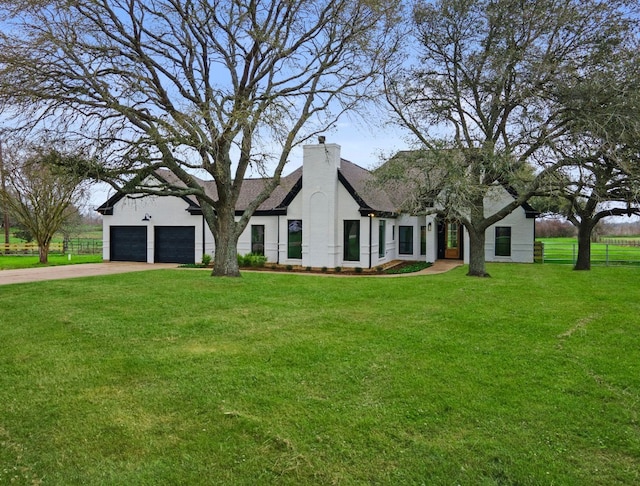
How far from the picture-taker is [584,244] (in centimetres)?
1788

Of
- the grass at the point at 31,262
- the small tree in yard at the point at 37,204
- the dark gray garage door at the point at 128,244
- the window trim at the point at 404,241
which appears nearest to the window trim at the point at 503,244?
the window trim at the point at 404,241

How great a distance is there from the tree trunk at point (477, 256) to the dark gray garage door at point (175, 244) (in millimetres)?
13077

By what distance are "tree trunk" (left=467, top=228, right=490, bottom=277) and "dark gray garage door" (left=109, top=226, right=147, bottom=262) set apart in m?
15.9

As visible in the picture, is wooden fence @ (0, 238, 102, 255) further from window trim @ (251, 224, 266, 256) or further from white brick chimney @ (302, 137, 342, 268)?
white brick chimney @ (302, 137, 342, 268)

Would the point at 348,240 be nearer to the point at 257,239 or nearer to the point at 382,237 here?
the point at 382,237

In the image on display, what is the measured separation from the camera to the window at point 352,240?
18891 millimetres

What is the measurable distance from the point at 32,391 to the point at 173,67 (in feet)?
39.5

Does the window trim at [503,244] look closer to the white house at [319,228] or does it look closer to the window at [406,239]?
the white house at [319,228]

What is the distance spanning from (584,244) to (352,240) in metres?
9.17

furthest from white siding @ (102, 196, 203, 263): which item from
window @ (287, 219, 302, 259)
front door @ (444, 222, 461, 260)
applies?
front door @ (444, 222, 461, 260)

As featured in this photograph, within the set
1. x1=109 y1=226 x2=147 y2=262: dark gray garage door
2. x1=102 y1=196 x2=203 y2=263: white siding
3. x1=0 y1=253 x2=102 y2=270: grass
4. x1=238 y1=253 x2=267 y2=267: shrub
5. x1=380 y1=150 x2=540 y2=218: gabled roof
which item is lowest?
x1=0 y1=253 x2=102 y2=270: grass

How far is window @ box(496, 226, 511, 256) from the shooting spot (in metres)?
22.1

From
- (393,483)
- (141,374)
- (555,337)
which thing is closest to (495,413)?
(393,483)

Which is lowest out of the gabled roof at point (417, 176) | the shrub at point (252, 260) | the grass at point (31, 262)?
the grass at point (31, 262)
